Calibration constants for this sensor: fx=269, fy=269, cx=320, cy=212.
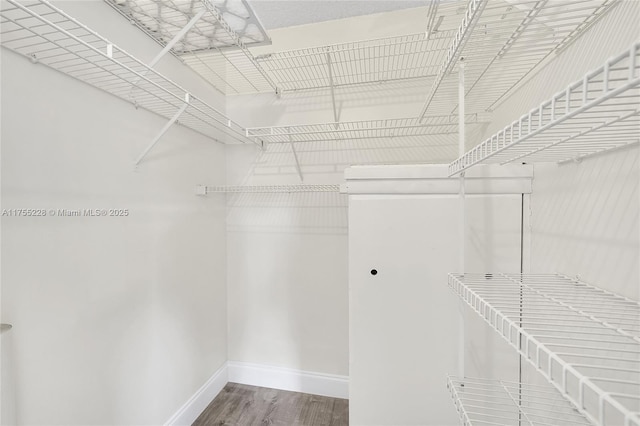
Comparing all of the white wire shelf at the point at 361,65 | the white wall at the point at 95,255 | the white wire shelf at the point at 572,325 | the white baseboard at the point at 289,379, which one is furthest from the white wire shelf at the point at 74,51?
the white baseboard at the point at 289,379

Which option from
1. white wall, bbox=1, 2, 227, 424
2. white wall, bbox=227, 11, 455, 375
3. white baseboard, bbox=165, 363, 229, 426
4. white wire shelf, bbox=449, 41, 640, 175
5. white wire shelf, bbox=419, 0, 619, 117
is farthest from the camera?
white wall, bbox=227, 11, 455, 375

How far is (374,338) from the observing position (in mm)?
992

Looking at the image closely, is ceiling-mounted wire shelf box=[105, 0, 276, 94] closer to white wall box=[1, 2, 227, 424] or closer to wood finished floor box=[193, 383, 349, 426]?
white wall box=[1, 2, 227, 424]

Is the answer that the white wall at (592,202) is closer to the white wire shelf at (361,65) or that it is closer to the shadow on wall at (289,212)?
the white wire shelf at (361,65)

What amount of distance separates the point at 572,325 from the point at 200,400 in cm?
188

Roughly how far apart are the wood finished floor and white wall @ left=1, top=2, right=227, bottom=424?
0.75 ft

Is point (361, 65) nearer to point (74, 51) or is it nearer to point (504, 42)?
point (504, 42)

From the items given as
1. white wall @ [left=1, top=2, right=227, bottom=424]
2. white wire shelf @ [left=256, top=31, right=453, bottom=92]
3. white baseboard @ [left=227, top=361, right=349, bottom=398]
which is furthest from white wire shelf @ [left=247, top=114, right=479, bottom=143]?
white baseboard @ [left=227, top=361, right=349, bottom=398]

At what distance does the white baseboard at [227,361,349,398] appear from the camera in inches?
69.8

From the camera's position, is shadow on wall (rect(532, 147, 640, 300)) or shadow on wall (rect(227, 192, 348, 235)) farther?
shadow on wall (rect(227, 192, 348, 235))

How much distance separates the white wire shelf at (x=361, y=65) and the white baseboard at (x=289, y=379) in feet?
6.06

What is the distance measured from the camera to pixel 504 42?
103 cm

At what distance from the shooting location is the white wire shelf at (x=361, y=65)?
5.02 ft

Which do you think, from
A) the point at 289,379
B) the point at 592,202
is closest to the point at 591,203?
the point at 592,202
